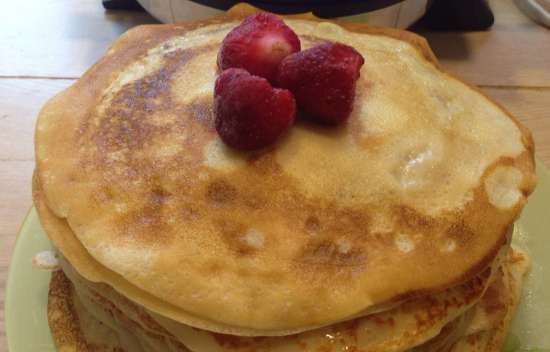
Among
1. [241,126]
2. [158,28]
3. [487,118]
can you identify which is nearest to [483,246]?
[487,118]

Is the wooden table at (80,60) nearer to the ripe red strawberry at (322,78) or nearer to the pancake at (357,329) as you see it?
the pancake at (357,329)

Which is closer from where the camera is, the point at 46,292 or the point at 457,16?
the point at 46,292

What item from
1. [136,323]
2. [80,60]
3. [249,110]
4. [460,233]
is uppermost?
[249,110]

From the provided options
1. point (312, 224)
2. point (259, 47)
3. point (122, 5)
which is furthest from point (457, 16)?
point (312, 224)

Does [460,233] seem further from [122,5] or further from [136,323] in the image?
[122,5]

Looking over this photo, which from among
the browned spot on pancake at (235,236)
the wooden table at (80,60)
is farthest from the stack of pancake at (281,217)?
the wooden table at (80,60)

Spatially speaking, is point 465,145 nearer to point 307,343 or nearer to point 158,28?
point 307,343
